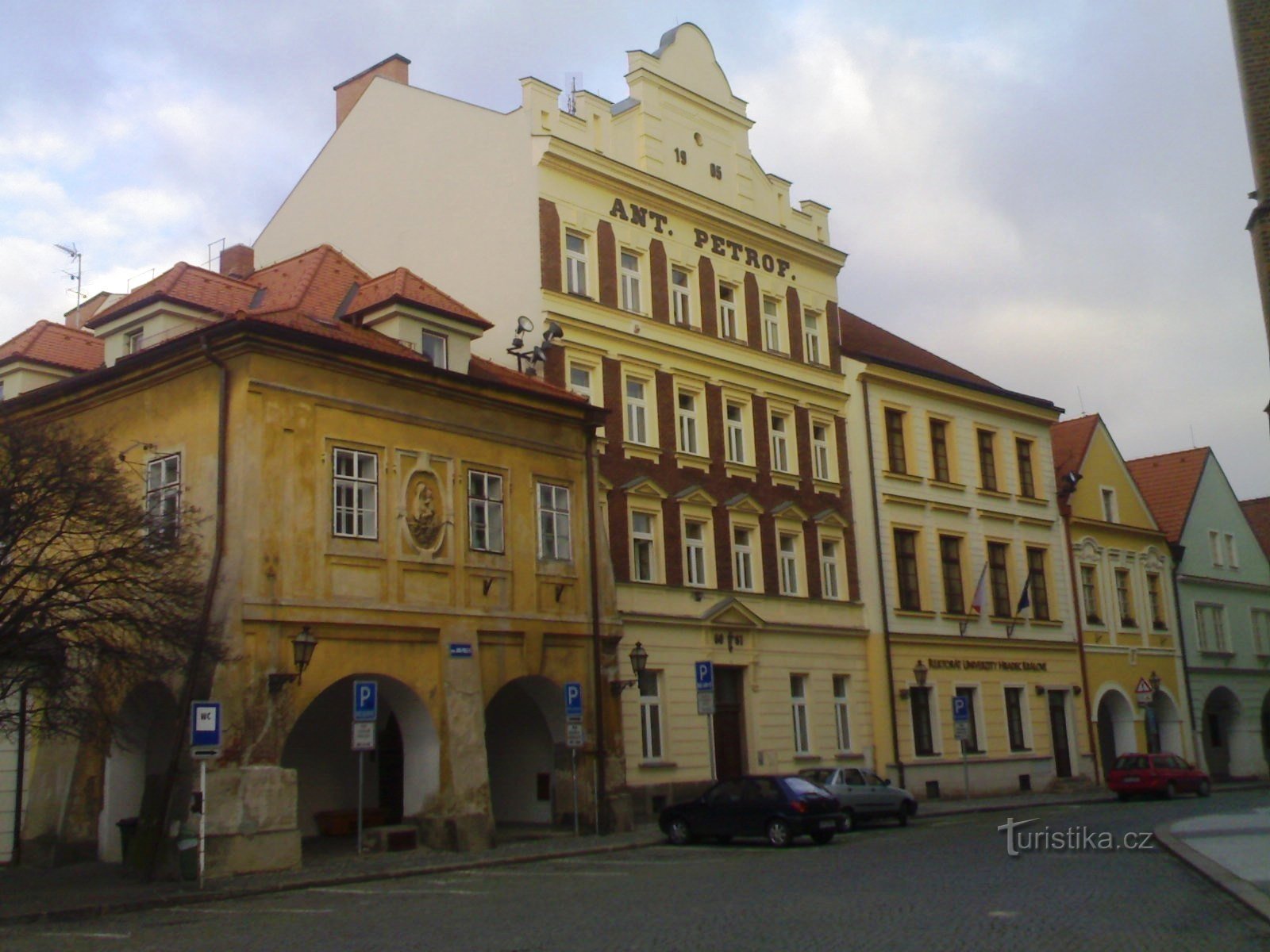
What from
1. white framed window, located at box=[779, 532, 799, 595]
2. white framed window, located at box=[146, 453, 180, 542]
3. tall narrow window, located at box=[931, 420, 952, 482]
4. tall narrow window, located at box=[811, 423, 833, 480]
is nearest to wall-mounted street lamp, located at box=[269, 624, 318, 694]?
white framed window, located at box=[146, 453, 180, 542]

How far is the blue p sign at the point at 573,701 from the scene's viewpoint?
1066 inches

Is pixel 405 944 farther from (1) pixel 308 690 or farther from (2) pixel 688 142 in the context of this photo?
(2) pixel 688 142

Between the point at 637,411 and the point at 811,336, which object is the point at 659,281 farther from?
the point at 811,336

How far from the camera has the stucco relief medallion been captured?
84.5 ft

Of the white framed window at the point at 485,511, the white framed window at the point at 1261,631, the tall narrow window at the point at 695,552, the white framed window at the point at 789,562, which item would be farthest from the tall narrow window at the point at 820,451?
the white framed window at the point at 1261,631

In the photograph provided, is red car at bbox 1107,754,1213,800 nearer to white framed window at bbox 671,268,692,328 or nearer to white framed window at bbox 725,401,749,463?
white framed window at bbox 725,401,749,463

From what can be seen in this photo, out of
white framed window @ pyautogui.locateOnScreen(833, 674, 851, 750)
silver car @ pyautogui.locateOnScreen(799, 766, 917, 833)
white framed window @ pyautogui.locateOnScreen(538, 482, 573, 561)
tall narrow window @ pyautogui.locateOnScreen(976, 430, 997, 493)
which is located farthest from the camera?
tall narrow window @ pyautogui.locateOnScreen(976, 430, 997, 493)

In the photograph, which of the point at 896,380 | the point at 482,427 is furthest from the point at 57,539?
the point at 896,380

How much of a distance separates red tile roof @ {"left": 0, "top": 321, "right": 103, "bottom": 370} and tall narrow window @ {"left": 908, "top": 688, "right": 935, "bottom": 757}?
23.7m

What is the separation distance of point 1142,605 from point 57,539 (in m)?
41.5

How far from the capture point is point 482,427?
2761cm

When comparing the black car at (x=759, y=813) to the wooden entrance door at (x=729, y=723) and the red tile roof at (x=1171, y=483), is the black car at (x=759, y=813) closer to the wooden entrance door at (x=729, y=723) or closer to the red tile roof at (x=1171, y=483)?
the wooden entrance door at (x=729, y=723)

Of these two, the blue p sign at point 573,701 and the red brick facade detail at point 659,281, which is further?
the red brick facade detail at point 659,281

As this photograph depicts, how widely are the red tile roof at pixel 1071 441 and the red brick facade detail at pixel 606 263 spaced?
21.2 m
